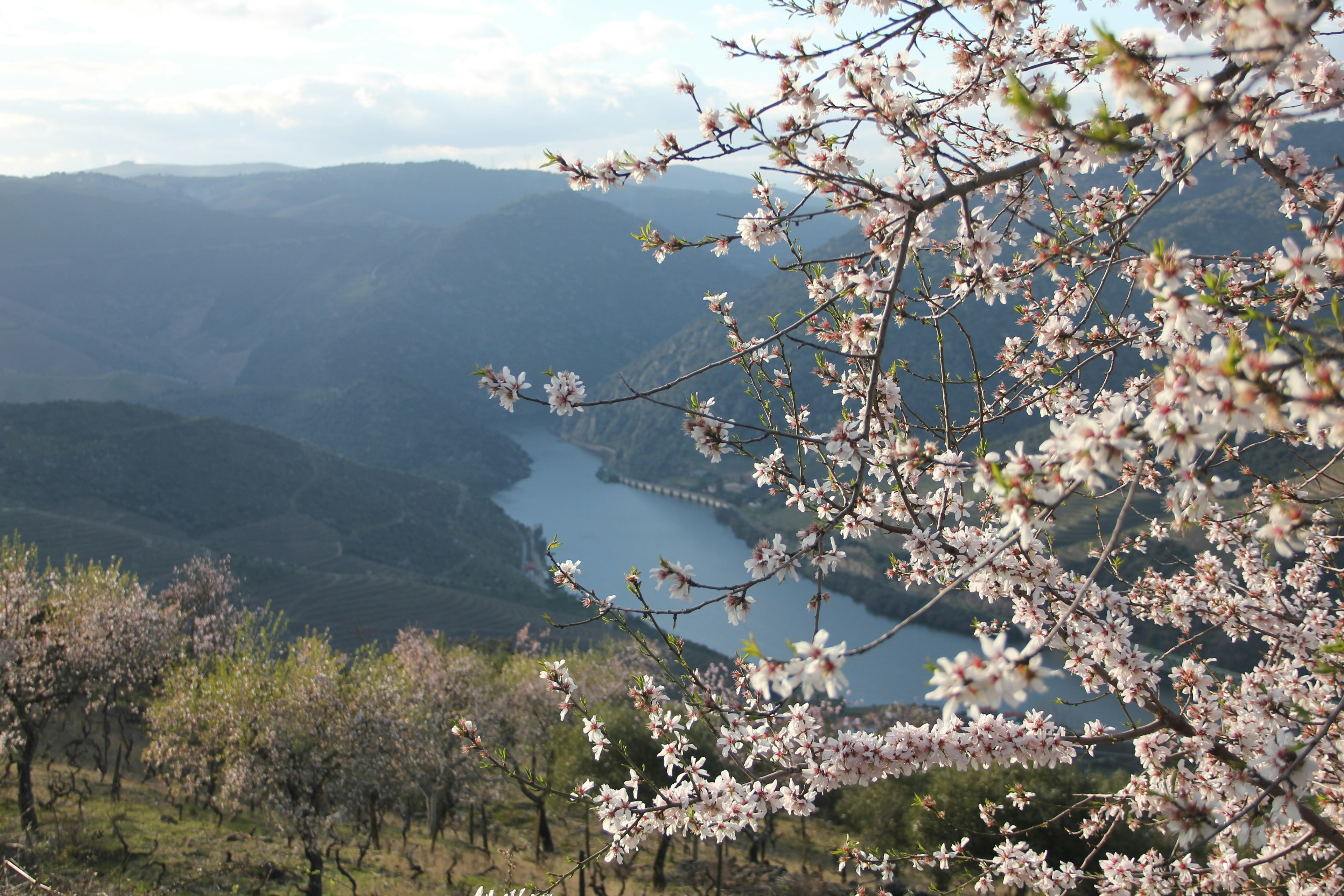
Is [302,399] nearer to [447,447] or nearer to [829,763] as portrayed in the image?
[447,447]

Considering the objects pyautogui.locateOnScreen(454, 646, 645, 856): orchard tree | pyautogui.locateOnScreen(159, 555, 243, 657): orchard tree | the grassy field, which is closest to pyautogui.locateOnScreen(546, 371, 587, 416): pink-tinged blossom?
the grassy field

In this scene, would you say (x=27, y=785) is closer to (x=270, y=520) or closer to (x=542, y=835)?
(x=542, y=835)

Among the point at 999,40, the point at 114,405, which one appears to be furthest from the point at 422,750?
the point at 114,405

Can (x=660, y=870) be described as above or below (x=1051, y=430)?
below

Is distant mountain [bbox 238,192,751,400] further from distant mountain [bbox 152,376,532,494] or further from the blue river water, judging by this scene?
the blue river water

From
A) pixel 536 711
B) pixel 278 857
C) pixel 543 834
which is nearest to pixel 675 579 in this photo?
pixel 278 857

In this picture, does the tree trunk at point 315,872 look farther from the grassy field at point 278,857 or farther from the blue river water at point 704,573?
the blue river water at point 704,573
